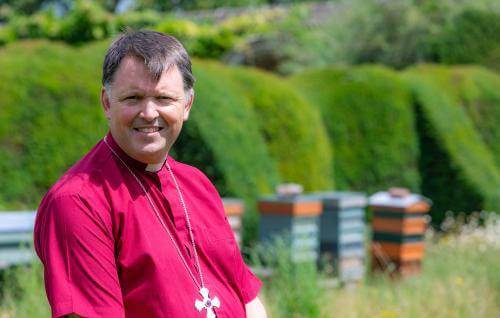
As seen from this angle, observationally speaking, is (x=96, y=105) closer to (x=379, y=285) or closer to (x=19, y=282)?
(x=19, y=282)

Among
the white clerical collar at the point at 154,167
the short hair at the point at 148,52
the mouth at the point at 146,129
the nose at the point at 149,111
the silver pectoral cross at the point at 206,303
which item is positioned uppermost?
the short hair at the point at 148,52

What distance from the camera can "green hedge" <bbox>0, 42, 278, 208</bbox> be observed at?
20.0 feet

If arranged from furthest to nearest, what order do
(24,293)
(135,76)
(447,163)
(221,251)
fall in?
(447,163)
(24,293)
(221,251)
(135,76)

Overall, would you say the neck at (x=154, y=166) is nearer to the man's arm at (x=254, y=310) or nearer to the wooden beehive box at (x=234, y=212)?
the man's arm at (x=254, y=310)

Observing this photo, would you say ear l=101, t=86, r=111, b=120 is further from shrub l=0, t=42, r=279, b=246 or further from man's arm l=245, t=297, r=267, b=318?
shrub l=0, t=42, r=279, b=246

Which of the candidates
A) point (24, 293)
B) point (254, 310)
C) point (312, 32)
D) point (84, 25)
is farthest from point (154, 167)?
point (312, 32)

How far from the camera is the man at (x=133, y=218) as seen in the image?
72.8 inches

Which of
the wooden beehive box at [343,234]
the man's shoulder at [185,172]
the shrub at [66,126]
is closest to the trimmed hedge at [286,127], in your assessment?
the shrub at [66,126]

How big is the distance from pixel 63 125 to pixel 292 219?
6.18ft

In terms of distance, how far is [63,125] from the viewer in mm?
6273

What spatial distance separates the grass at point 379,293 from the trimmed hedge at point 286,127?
1.31 meters

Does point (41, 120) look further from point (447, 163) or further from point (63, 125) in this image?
point (447, 163)

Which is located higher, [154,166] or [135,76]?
[135,76]

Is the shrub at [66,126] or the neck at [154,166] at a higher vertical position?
the neck at [154,166]
